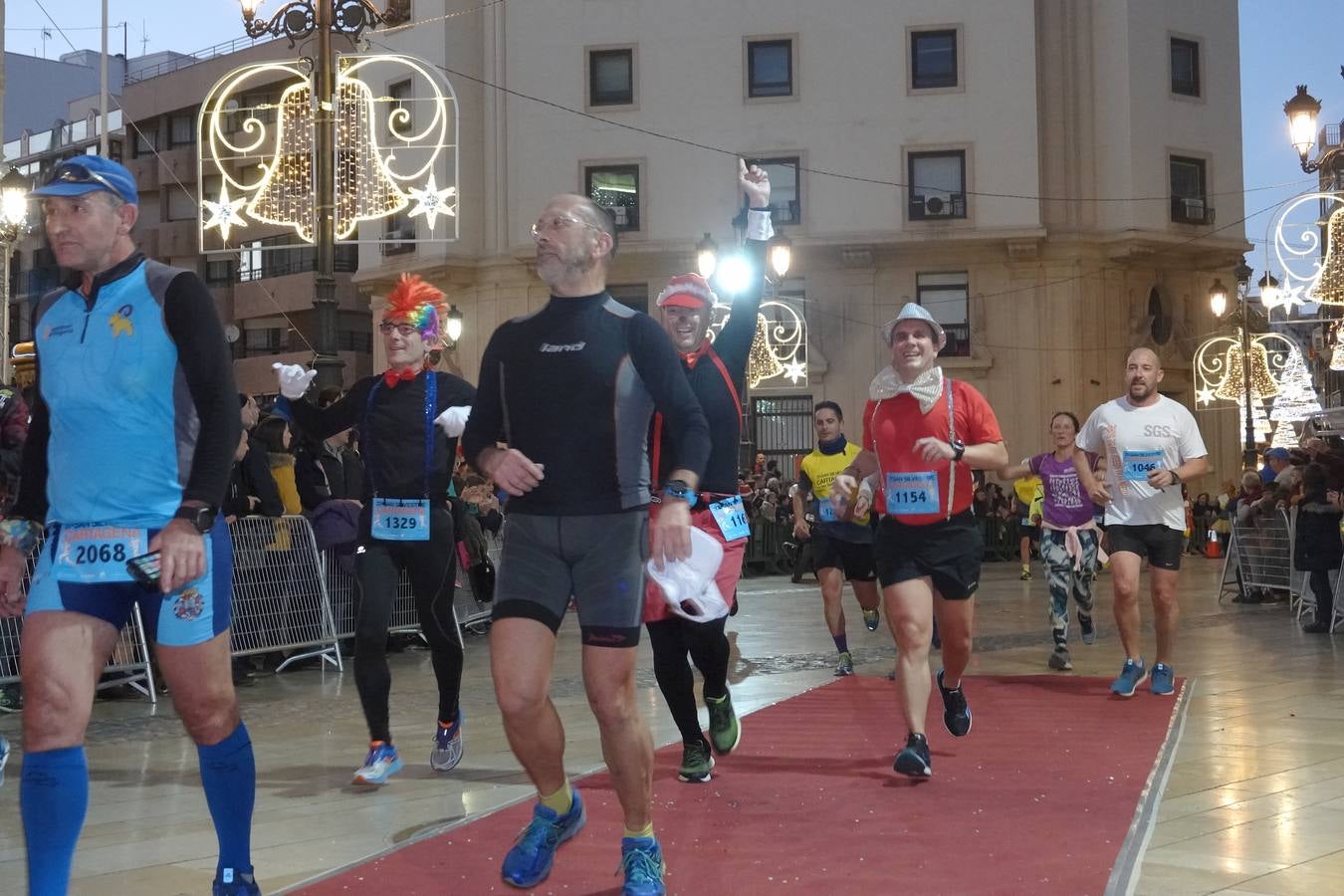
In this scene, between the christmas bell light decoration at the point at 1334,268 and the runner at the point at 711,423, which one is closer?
the runner at the point at 711,423

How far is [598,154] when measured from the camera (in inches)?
1475

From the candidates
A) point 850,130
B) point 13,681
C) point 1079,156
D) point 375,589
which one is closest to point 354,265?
point 850,130

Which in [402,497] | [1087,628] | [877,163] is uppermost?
[877,163]

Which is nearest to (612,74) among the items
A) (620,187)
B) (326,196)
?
(620,187)

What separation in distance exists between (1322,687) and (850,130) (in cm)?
2891

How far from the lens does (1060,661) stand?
424 inches

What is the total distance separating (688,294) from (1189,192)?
112ft

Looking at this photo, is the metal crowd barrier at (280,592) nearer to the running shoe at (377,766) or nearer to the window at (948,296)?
the running shoe at (377,766)

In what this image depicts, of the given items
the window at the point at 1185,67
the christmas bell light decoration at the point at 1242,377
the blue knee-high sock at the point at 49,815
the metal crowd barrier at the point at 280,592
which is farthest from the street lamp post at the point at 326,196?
the window at the point at 1185,67

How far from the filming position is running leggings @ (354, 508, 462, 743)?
6.49m

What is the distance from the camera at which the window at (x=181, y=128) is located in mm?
51500

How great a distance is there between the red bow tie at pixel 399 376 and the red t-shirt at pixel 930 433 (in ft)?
6.86

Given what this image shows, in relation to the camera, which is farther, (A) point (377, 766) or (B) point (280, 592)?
(B) point (280, 592)

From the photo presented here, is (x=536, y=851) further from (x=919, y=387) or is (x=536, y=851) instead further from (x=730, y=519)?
(x=919, y=387)
